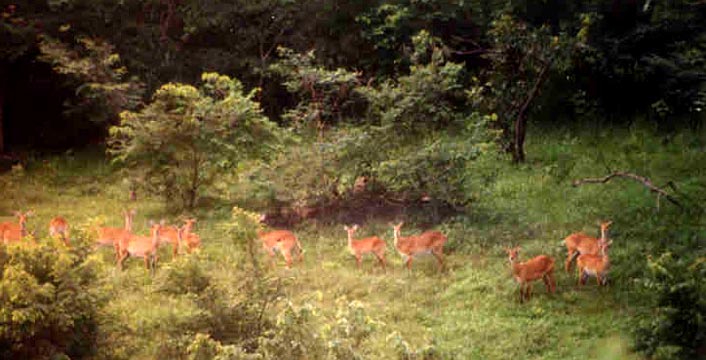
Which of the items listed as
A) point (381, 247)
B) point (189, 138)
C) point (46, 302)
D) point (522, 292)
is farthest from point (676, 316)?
point (189, 138)

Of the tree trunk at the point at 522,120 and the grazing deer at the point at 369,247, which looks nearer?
the grazing deer at the point at 369,247

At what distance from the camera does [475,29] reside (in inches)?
844

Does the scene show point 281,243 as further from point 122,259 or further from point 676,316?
point 676,316

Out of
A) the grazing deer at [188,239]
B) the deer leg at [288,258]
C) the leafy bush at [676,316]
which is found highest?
the leafy bush at [676,316]

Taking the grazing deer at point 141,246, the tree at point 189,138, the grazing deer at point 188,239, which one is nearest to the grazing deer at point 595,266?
the grazing deer at point 188,239

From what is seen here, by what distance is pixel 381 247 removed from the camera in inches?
413

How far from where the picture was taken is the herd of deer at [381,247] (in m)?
9.35

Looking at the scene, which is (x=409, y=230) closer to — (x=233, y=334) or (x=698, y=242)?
(x=698, y=242)

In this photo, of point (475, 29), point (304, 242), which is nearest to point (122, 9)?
point (475, 29)

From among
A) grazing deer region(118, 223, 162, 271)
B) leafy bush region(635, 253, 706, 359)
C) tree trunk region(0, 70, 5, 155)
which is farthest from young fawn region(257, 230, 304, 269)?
tree trunk region(0, 70, 5, 155)

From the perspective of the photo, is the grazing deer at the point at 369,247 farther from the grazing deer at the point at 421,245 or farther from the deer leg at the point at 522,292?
the deer leg at the point at 522,292

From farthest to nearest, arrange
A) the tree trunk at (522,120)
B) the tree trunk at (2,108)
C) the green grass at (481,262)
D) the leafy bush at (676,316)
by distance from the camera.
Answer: the tree trunk at (2,108) → the tree trunk at (522,120) → the green grass at (481,262) → the leafy bush at (676,316)

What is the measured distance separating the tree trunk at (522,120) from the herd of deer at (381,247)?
4.55 meters

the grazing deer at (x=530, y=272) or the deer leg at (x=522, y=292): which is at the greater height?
the grazing deer at (x=530, y=272)
